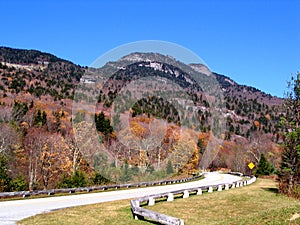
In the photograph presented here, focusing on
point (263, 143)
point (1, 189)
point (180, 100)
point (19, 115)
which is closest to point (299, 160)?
point (180, 100)

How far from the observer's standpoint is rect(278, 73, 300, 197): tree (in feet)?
74.7

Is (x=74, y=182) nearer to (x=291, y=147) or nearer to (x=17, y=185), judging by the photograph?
(x=17, y=185)

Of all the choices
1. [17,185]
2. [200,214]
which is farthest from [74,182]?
[200,214]

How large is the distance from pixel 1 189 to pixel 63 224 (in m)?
14.4

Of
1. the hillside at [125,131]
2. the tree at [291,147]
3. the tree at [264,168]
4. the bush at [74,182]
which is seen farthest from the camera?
the tree at [264,168]

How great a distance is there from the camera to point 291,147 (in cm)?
2375

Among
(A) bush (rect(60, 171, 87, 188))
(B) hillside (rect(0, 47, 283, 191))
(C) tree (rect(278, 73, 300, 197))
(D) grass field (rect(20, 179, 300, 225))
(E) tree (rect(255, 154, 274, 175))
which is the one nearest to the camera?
(D) grass field (rect(20, 179, 300, 225))

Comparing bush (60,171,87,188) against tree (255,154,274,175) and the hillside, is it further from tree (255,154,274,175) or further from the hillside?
tree (255,154,274,175)

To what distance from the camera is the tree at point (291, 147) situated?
897 inches

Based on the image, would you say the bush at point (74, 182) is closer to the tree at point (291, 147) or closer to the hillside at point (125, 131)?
the hillside at point (125, 131)

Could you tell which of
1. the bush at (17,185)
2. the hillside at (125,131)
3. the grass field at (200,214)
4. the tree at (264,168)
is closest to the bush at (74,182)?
the hillside at (125,131)

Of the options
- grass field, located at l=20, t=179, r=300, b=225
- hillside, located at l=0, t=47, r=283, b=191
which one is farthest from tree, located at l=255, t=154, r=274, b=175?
grass field, located at l=20, t=179, r=300, b=225

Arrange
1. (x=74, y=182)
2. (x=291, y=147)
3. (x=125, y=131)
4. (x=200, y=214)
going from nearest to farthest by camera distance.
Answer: (x=200, y=214) < (x=291, y=147) < (x=74, y=182) < (x=125, y=131)

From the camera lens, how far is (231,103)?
199 m
